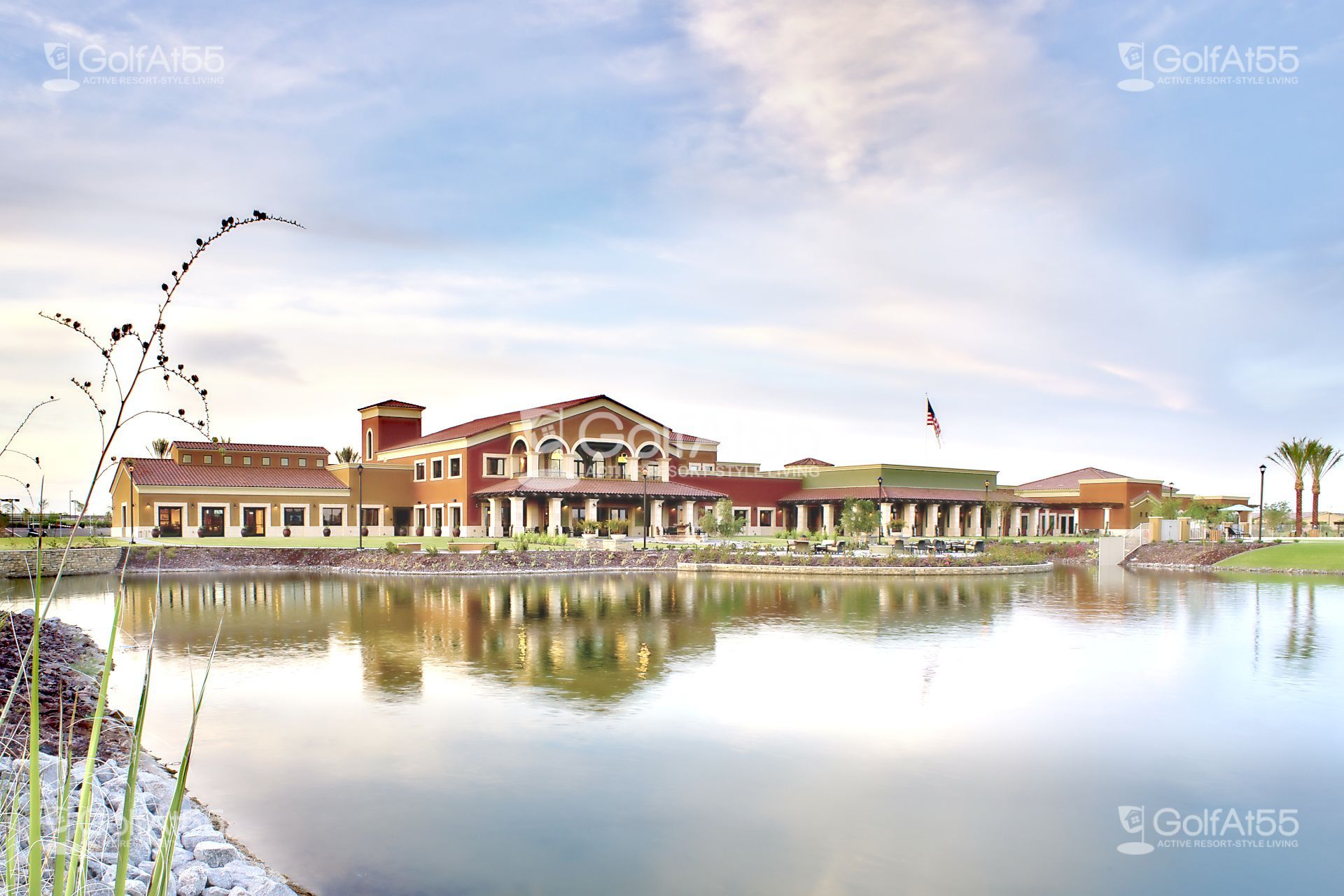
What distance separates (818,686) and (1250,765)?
5.34 m

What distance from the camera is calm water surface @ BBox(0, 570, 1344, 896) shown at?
7.25 m

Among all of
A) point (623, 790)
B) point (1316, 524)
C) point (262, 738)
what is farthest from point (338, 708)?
point (1316, 524)

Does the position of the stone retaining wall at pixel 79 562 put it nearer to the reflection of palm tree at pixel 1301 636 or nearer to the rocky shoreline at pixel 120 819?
the rocky shoreline at pixel 120 819

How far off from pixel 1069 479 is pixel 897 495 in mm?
21340

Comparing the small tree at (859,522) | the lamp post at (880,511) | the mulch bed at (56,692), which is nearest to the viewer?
the mulch bed at (56,692)

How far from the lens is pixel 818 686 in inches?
526

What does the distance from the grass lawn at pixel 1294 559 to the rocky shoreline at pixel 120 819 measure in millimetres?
40318

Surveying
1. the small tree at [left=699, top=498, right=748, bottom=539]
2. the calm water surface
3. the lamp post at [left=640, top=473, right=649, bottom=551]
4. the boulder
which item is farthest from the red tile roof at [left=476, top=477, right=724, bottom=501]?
the boulder

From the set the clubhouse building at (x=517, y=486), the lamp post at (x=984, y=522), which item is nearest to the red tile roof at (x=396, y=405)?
the clubhouse building at (x=517, y=486)

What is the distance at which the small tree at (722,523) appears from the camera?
46812 millimetres

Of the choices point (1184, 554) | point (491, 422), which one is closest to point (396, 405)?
point (491, 422)

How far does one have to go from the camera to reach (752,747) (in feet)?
33.7

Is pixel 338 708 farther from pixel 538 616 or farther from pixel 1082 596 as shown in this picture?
pixel 1082 596

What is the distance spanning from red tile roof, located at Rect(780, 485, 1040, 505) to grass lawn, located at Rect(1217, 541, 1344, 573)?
763 inches
